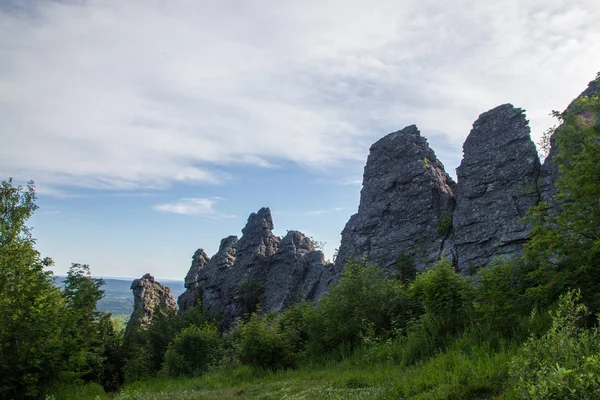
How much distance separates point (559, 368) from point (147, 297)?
159 feet

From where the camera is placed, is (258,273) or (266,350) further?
(258,273)

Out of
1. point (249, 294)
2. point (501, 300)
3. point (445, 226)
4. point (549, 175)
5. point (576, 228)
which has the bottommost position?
point (501, 300)

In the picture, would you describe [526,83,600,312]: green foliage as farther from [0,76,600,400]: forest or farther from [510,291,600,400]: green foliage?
[510,291,600,400]: green foliage

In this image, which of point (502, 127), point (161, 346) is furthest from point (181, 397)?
point (502, 127)

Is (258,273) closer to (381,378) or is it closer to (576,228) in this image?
(381,378)

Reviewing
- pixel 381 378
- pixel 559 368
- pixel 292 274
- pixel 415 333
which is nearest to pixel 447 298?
pixel 415 333

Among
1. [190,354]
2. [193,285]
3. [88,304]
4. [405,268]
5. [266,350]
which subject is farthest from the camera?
[193,285]

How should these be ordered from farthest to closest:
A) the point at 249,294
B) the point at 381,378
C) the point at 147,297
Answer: the point at 147,297, the point at 249,294, the point at 381,378

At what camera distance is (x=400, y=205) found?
34.2 meters

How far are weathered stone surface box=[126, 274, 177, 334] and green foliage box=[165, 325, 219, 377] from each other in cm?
2316

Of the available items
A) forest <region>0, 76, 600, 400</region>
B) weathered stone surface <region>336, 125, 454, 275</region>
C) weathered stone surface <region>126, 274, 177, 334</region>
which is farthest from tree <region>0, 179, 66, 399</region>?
weathered stone surface <region>126, 274, 177, 334</region>

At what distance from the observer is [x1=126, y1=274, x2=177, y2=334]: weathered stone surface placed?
45.2 meters

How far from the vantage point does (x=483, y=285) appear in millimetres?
12664

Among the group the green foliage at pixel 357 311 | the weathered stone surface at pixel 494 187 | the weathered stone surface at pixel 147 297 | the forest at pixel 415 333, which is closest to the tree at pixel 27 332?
the forest at pixel 415 333
